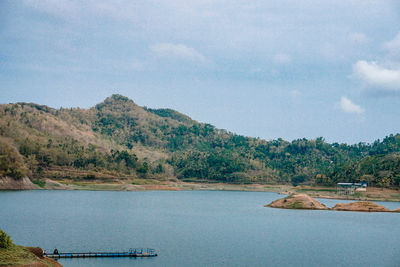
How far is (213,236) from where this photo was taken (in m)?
61.5

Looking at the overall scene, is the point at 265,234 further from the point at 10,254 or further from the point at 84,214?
the point at 10,254

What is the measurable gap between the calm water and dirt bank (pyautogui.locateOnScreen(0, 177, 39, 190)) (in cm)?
5872

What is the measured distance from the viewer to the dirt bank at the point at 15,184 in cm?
14312

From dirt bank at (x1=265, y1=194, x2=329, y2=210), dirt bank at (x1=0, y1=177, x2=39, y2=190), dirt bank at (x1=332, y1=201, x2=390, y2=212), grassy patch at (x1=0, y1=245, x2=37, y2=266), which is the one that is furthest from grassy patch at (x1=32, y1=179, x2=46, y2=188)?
grassy patch at (x1=0, y1=245, x2=37, y2=266)

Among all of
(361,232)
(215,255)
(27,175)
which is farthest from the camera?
(27,175)

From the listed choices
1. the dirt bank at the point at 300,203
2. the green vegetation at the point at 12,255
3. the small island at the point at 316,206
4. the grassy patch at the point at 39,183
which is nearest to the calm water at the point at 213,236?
the green vegetation at the point at 12,255

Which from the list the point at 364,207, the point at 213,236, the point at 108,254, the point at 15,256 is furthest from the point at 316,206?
the point at 15,256

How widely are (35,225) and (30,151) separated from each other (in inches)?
4787

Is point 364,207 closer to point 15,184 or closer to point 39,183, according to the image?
point 15,184

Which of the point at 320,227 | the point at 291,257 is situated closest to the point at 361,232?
the point at 320,227

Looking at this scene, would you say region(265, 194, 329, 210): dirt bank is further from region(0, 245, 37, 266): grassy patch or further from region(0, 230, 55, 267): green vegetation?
region(0, 245, 37, 266): grassy patch

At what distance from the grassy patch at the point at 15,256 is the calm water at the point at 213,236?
9.87 meters

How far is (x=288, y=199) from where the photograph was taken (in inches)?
4321

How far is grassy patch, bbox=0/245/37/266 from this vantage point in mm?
31328
